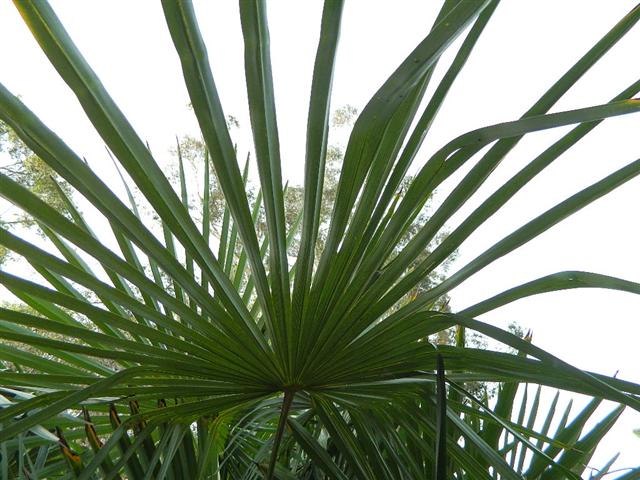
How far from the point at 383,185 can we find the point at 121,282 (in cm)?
83

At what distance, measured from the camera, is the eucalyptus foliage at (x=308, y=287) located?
0.97 metres

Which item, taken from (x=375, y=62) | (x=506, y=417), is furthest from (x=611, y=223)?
(x=506, y=417)

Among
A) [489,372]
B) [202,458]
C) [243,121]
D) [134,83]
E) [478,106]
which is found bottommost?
[202,458]

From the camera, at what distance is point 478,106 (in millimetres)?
15727

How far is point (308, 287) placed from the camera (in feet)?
4.31

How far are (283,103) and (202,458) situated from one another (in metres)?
14.5

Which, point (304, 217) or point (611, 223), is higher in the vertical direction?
point (611, 223)

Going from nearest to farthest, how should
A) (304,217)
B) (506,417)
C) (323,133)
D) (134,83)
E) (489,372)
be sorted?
(323,133) → (304,217) → (489,372) → (506,417) → (134,83)

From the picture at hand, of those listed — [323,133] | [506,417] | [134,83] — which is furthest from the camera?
[134,83]

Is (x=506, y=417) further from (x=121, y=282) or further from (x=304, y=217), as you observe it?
(x=121, y=282)

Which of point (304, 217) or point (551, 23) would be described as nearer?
point (304, 217)

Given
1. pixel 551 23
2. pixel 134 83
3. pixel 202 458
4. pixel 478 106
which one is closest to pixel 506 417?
pixel 202 458

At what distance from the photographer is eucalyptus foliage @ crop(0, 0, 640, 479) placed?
3.19ft

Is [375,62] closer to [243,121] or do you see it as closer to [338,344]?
[243,121]
